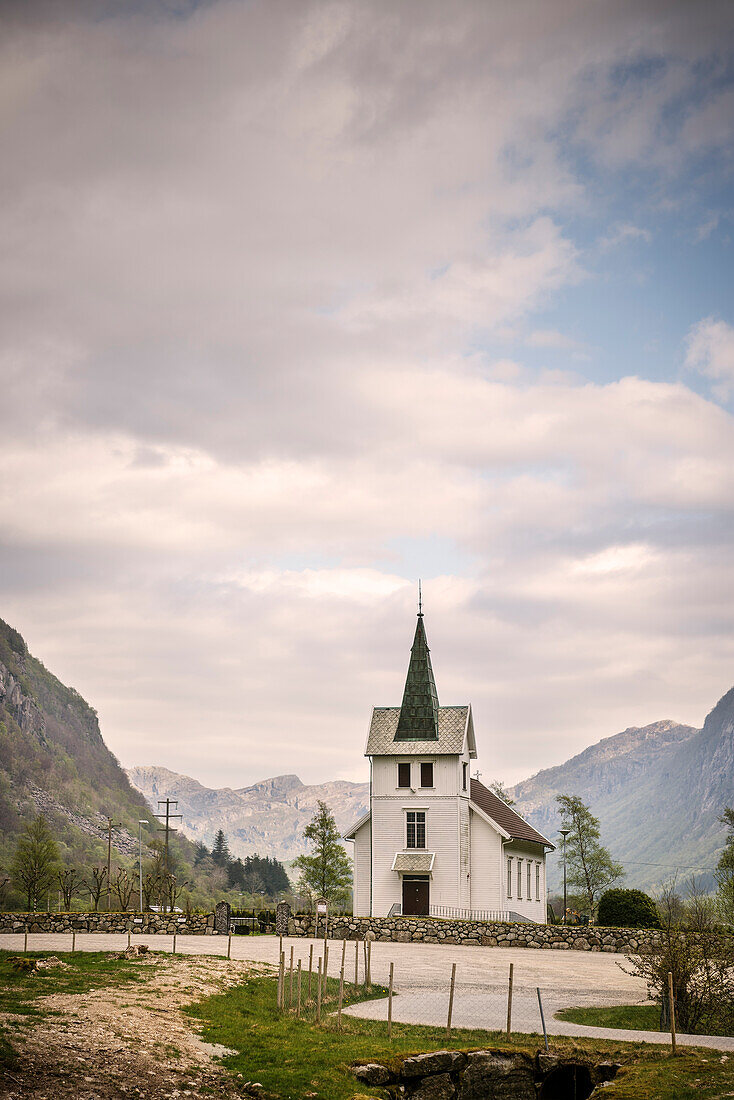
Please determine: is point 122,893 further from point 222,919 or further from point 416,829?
point 222,919

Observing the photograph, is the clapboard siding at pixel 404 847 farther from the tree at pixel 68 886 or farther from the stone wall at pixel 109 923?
the tree at pixel 68 886

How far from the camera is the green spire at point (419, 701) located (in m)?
54.2

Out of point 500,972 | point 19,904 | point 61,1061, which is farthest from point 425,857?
point 19,904

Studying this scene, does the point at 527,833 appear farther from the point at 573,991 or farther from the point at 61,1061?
the point at 61,1061

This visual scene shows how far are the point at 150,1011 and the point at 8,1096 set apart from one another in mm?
6324

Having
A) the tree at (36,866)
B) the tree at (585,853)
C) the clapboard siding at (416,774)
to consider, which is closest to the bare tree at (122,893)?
the tree at (36,866)

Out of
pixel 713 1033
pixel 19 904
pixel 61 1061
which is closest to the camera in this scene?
pixel 61 1061

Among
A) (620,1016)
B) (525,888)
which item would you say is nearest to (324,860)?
(525,888)

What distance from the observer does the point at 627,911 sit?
43000mm

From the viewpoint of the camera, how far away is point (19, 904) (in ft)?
293

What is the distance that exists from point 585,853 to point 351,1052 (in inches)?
2219

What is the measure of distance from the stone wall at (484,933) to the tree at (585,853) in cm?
2954

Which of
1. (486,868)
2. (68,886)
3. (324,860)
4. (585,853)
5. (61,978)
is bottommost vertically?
(68,886)

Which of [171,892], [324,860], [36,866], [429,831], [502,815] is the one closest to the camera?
[429,831]
